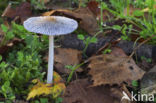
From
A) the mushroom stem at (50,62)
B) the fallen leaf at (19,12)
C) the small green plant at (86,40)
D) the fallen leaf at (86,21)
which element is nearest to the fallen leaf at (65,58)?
the small green plant at (86,40)

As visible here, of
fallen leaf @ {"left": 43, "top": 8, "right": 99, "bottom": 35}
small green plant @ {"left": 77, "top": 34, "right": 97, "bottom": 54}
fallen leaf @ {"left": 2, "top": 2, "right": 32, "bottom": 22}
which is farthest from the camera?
fallen leaf @ {"left": 2, "top": 2, "right": 32, "bottom": 22}

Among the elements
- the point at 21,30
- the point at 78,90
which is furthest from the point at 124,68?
the point at 21,30

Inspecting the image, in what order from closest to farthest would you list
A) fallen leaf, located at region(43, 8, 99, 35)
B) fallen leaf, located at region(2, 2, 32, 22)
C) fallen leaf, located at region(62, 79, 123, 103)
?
fallen leaf, located at region(62, 79, 123, 103), fallen leaf, located at region(43, 8, 99, 35), fallen leaf, located at region(2, 2, 32, 22)

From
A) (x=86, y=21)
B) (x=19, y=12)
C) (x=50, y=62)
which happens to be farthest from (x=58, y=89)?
(x=19, y=12)

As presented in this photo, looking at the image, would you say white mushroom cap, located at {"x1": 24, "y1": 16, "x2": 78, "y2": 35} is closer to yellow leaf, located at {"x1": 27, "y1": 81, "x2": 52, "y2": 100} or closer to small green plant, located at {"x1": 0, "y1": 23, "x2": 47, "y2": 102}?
small green plant, located at {"x1": 0, "y1": 23, "x2": 47, "y2": 102}

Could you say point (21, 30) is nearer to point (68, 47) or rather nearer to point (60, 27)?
point (68, 47)

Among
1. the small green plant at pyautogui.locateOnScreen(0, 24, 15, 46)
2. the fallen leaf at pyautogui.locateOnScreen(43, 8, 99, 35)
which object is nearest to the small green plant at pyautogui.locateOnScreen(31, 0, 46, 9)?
the fallen leaf at pyautogui.locateOnScreen(43, 8, 99, 35)
